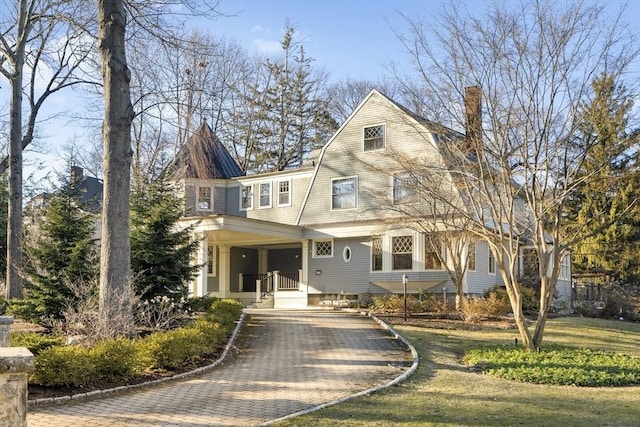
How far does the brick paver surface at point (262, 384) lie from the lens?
22.7 feet

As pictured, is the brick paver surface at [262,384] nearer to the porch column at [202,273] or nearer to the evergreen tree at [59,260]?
the evergreen tree at [59,260]

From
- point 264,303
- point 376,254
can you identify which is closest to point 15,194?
point 264,303

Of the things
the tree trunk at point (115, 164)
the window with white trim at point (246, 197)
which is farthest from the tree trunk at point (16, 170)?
the window with white trim at point (246, 197)

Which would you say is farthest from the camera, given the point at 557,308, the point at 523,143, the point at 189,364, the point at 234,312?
the point at 557,308

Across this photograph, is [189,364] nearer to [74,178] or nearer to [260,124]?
[74,178]

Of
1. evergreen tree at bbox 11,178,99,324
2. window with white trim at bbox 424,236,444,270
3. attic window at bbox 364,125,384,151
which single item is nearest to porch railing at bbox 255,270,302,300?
window with white trim at bbox 424,236,444,270

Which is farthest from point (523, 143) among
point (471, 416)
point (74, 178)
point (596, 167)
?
point (74, 178)

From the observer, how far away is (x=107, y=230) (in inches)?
443

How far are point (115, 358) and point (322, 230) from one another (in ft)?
53.9

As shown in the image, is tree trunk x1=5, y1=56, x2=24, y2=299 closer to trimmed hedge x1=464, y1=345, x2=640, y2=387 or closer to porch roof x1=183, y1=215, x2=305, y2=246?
porch roof x1=183, y1=215, x2=305, y2=246

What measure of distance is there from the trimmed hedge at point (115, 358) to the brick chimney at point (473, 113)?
257 inches

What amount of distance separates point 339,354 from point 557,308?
15.1 metres

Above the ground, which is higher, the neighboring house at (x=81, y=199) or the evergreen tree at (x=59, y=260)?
the neighboring house at (x=81, y=199)

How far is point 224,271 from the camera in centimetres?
2623
